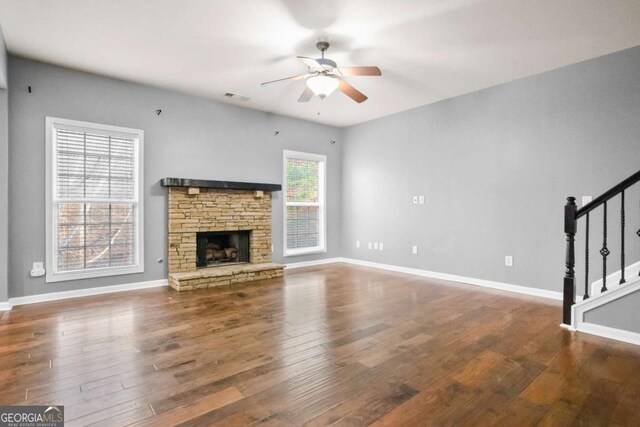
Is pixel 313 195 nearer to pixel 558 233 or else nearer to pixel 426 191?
pixel 426 191

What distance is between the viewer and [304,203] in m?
6.36

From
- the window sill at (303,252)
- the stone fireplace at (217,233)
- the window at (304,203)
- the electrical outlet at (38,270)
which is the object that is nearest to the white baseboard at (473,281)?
the window sill at (303,252)

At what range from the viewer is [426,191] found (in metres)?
5.37

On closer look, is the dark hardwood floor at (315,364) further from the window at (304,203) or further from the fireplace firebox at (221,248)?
the window at (304,203)

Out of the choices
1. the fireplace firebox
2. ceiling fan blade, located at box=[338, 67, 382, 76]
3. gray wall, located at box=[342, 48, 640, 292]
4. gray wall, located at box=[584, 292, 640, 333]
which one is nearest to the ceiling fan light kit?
ceiling fan blade, located at box=[338, 67, 382, 76]

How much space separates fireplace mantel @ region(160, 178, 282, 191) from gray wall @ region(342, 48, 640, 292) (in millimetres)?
2017

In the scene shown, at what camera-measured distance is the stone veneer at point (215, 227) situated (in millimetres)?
4660

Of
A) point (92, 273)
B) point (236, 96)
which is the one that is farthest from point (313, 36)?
point (92, 273)

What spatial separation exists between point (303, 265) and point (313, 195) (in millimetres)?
1384

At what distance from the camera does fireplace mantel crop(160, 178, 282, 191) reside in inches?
178

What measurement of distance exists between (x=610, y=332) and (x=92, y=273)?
543 centimetres

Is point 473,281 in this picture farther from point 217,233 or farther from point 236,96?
point 236,96

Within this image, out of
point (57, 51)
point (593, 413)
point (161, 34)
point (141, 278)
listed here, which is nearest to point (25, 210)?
point (141, 278)

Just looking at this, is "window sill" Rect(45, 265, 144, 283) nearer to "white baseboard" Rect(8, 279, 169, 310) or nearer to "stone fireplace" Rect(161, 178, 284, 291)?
"white baseboard" Rect(8, 279, 169, 310)
